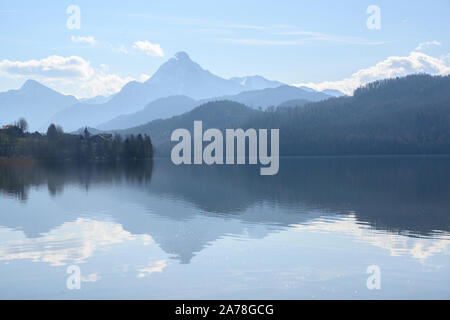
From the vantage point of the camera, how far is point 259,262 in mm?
31328

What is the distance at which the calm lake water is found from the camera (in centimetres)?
2556

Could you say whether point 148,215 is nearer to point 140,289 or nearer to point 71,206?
point 71,206

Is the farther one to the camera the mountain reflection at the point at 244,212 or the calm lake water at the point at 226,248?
the mountain reflection at the point at 244,212

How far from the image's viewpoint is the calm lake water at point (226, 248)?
25.6 meters

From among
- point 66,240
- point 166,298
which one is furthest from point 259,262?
point 66,240

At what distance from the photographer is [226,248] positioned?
36.0 metres

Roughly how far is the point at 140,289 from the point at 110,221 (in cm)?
2575

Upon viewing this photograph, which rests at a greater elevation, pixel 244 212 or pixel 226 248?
pixel 226 248

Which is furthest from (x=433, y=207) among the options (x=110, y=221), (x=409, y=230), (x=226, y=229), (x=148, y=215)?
(x=110, y=221)

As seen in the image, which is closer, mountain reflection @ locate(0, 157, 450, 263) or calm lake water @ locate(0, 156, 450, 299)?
calm lake water @ locate(0, 156, 450, 299)

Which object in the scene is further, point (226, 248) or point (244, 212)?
point (244, 212)
